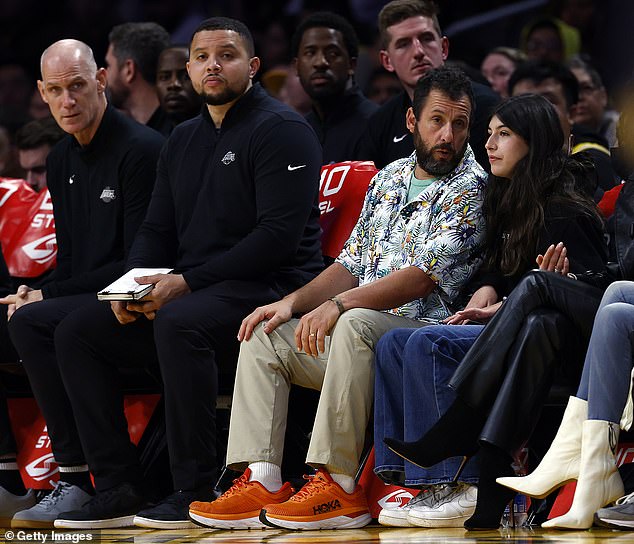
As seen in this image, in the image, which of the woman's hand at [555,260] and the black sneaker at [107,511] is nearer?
the woman's hand at [555,260]

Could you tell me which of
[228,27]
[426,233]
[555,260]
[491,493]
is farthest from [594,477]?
[228,27]

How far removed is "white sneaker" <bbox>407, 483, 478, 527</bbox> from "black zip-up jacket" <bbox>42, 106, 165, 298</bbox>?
2.05 meters

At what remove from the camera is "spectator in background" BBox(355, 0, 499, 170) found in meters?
6.38

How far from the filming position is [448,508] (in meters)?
4.47

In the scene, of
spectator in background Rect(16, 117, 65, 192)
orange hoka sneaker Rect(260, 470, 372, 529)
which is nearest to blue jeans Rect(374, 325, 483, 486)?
orange hoka sneaker Rect(260, 470, 372, 529)

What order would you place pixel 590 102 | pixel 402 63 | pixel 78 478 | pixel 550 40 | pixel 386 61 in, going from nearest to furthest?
1. pixel 78 478
2. pixel 402 63
3. pixel 386 61
4. pixel 590 102
5. pixel 550 40

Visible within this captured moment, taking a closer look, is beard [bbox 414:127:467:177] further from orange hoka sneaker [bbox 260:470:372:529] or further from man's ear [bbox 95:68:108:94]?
man's ear [bbox 95:68:108:94]

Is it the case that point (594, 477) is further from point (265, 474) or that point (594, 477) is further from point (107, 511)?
point (107, 511)

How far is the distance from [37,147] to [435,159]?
3104 millimetres

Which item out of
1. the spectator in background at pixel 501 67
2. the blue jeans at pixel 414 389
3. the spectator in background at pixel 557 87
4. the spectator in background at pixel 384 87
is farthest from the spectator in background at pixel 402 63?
the blue jeans at pixel 414 389

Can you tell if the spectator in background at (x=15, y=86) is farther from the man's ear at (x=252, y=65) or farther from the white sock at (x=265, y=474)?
the white sock at (x=265, y=474)

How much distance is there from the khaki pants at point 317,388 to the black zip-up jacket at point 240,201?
1.41 feet

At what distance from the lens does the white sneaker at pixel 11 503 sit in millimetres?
5762

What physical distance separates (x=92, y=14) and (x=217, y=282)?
20.3 feet
